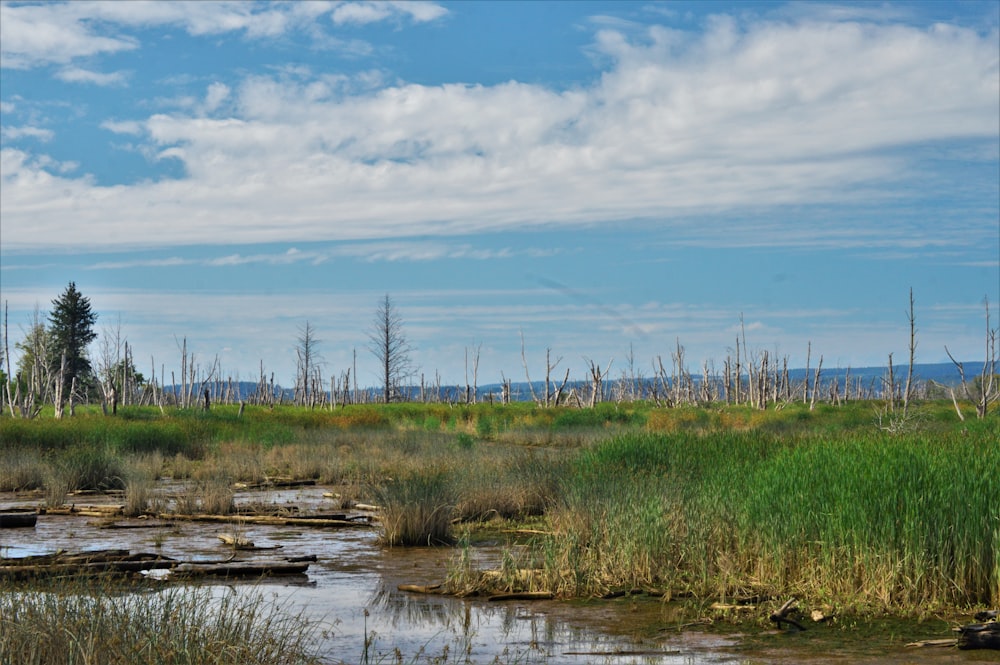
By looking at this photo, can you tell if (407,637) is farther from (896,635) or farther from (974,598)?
(974,598)

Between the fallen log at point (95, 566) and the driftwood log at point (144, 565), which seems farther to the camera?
the driftwood log at point (144, 565)

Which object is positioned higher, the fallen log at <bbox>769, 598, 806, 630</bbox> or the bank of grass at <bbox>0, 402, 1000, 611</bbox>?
the bank of grass at <bbox>0, 402, 1000, 611</bbox>

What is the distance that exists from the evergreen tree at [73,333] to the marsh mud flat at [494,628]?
Result: 222 feet

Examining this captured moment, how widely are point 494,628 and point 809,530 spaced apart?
3253 mm

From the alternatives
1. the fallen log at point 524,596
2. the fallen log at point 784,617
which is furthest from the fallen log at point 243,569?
the fallen log at point 784,617

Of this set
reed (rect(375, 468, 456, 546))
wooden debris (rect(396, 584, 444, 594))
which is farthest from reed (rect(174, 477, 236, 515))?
wooden debris (rect(396, 584, 444, 594))

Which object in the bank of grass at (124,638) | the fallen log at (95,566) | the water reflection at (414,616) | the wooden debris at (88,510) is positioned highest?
the bank of grass at (124,638)

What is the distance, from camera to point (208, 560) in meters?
12.5

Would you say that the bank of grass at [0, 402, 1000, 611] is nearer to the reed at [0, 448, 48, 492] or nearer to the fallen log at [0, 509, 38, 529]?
the fallen log at [0, 509, 38, 529]

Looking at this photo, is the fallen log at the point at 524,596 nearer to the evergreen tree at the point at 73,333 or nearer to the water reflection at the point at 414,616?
the water reflection at the point at 414,616

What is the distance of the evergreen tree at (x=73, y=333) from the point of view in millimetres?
77438

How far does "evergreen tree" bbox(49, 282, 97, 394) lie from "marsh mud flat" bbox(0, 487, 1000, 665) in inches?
2669

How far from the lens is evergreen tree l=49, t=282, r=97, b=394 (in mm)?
77438

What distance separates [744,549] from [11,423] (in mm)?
24271
